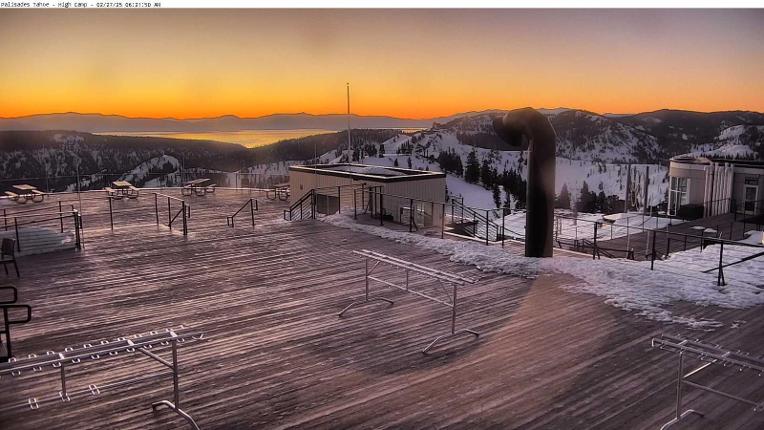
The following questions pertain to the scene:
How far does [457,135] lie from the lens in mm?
174500

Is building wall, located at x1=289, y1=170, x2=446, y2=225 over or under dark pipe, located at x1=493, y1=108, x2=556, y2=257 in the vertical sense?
under

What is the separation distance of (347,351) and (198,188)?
753 inches

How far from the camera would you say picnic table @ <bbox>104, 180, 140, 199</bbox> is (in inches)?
875

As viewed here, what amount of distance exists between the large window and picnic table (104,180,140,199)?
30075 mm

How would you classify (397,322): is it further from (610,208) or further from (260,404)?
(610,208)

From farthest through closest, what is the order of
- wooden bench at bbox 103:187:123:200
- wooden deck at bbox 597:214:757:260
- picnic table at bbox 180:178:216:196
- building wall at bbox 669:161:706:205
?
building wall at bbox 669:161:706:205 < wooden deck at bbox 597:214:757:260 < picnic table at bbox 180:178:216:196 < wooden bench at bbox 103:187:123:200

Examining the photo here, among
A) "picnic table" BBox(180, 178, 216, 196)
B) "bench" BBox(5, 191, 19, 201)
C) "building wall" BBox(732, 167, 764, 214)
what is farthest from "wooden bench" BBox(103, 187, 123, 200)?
"building wall" BBox(732, 167, 764, 214)

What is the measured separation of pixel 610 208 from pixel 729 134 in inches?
2429

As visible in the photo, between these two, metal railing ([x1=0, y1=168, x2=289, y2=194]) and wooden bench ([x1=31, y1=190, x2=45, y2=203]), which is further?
metal railing ([x1=0, y1=168, x2=289, y2=194])

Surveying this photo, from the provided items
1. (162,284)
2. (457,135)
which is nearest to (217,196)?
(162,284)

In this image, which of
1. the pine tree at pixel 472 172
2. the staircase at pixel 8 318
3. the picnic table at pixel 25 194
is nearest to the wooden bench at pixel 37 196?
the picnic table at pixel 25 194

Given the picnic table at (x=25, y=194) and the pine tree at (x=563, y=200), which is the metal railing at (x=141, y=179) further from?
the pine tree at (x=563, y=200)

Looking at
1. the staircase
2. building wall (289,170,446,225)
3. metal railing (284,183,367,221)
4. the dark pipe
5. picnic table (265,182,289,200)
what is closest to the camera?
the staircase

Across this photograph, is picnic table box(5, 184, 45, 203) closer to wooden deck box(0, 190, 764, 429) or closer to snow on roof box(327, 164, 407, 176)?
snow on roof box(327, 164, 407, 176)
